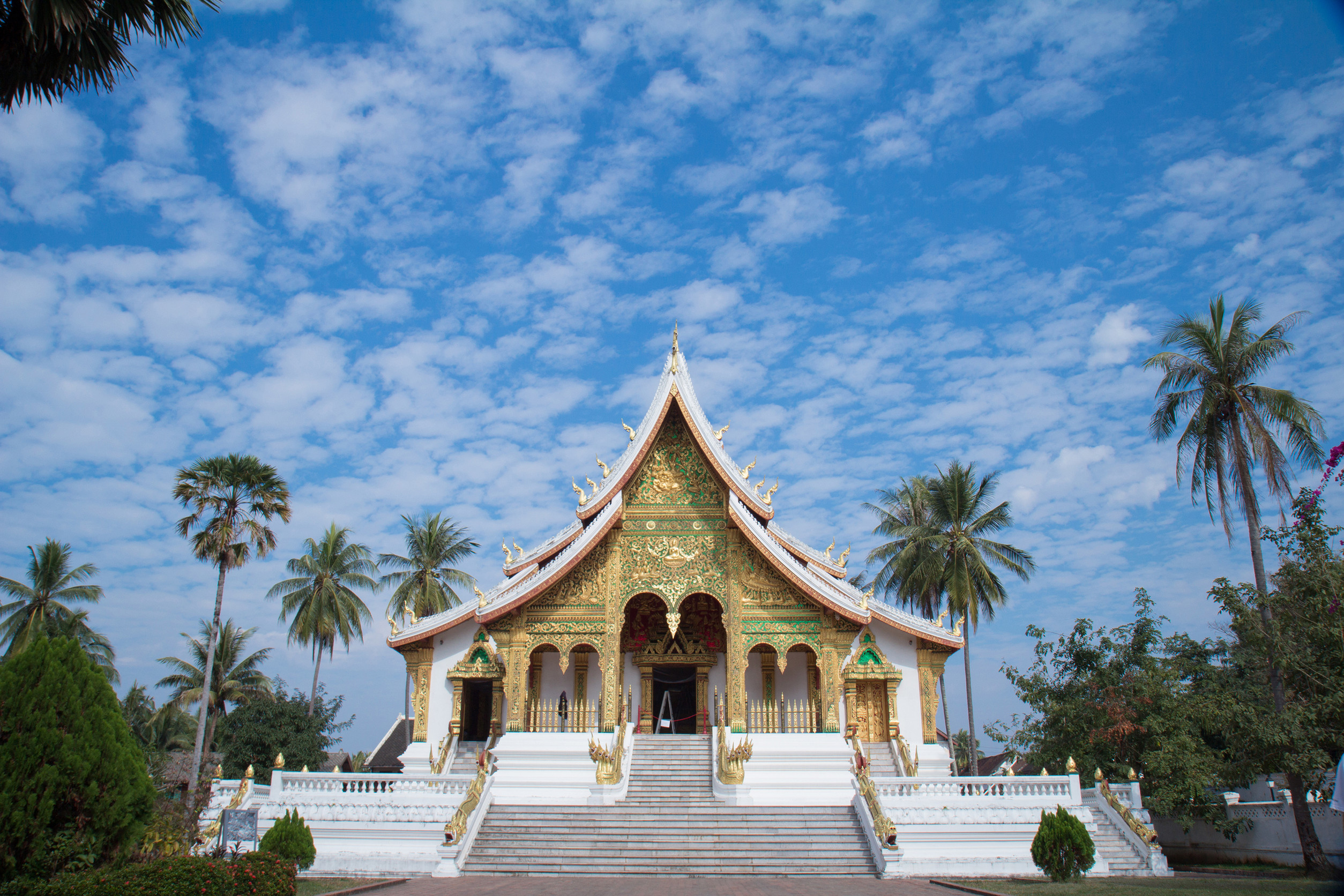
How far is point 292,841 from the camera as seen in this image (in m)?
10.6

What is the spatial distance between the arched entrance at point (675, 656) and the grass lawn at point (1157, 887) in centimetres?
862

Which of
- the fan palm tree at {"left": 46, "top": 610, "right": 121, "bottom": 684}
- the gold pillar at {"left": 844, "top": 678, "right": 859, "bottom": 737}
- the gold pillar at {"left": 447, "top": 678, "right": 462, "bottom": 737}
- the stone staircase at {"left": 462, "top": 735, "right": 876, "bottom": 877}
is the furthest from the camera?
the fan palm tree at {"left": 46, "top": 610, "right": 121, "bottom": 684}

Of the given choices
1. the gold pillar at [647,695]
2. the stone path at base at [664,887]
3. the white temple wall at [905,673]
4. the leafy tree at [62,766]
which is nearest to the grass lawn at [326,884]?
the stone path at base at [664,887]

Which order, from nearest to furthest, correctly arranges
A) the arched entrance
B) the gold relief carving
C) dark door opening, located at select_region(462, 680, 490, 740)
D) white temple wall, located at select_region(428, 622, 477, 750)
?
white temple wall, located at select_region(428, 622, 477, 750) < the gold relief carving < dark door opening, located at select_region(462, 680, 490, 740) < the arched entrance

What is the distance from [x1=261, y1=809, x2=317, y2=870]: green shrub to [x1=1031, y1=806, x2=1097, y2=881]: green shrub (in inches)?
361

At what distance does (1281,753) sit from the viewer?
1398 cm

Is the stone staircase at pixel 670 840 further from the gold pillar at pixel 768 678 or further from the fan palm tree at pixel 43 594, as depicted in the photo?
the fan palm tree at pixel 43 594

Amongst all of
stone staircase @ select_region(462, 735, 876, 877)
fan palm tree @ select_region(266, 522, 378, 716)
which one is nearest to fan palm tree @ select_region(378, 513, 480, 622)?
fan palm tree @ select_region(266, 522, 378, 716)

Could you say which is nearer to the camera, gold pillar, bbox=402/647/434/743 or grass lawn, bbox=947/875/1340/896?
grass lawn, bbox=947/875/1340/896

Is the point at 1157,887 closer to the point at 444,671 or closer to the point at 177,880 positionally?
the point at 177,880

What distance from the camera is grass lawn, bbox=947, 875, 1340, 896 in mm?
9078

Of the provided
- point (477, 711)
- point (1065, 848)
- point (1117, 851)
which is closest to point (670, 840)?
point (1065, 848)

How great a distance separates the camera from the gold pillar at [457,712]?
17922 millimetres

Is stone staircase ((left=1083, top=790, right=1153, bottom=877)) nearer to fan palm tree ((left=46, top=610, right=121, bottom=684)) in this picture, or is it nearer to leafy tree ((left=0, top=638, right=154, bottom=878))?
leafy tree ((left=0, top=638, right=154, bottom=878))
